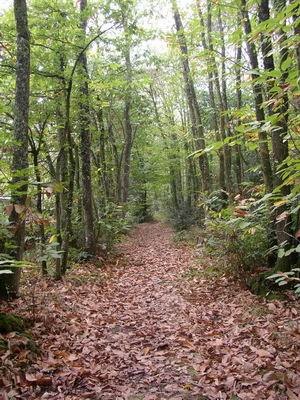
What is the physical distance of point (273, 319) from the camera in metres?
4.64

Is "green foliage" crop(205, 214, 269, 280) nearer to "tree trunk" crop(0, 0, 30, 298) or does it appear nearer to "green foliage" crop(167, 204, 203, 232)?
"tree trunk" crop(0, 0, 30, 298)

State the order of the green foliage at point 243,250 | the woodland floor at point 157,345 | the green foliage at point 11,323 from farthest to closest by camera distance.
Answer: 1. the green foliage at point 243,250
2. the green foliage at point 11,323
3. the woodland floor at point 157,345

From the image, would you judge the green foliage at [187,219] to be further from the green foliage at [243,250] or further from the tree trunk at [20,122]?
the tree trunk at [20,122]

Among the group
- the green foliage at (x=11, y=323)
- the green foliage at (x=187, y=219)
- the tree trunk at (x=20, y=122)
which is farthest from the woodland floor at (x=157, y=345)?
the green foliage at (x=187, y=219)

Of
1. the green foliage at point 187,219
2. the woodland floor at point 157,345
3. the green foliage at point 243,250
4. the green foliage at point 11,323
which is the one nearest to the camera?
the woodland floor at point 157,345

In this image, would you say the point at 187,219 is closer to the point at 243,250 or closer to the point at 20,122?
the point at 243,250

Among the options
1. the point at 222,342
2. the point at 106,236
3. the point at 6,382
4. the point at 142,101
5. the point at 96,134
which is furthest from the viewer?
the point at 142,101

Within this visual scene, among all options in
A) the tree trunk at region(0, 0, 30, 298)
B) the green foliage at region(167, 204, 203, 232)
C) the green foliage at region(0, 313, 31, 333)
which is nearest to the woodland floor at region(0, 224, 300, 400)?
the green foliage at region(0, 313, 31, 333)

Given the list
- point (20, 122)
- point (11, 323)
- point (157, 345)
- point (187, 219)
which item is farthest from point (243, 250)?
point (187, 219)

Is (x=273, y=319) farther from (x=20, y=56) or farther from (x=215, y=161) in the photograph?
(x=215, y=161)

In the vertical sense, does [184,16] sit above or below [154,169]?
above

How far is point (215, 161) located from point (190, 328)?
18.5 m

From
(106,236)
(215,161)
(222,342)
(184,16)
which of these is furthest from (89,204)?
(215,161)

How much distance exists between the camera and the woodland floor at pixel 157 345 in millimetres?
3381
